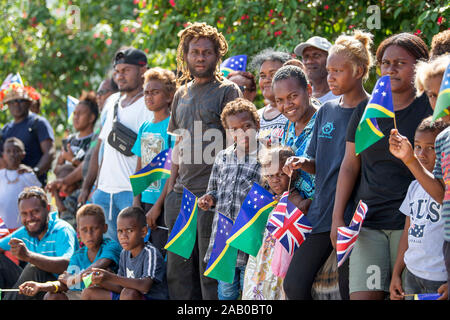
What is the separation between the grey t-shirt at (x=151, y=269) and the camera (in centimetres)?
562

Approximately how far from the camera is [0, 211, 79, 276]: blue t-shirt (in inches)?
251

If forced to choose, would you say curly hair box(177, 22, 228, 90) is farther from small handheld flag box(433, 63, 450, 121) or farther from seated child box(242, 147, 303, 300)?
small handheld flag box(433, 63, 450, 121)

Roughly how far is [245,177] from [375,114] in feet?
5.08

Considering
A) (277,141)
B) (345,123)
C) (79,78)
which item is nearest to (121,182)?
(277,141)

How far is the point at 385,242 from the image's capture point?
4.12 meters

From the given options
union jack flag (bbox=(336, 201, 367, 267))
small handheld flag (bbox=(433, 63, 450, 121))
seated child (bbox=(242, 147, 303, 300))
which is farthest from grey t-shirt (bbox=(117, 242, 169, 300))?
small handheld flag (bbox=(433, 63, 450, 121))

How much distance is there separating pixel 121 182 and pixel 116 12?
587cm

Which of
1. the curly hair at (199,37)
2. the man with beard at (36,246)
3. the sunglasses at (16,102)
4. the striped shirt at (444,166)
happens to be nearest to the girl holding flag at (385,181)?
the striped shirt at (444,166)

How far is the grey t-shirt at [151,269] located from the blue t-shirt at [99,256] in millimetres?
282

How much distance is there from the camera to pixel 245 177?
16.9ft

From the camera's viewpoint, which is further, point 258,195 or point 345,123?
point 258,195

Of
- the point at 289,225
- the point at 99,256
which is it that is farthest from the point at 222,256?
the point at 99,256
